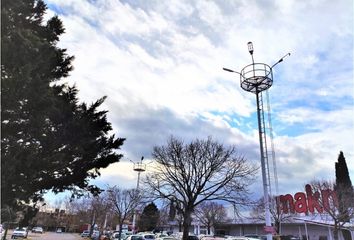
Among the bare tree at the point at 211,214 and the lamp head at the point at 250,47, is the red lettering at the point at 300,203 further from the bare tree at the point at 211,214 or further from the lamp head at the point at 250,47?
the lamp head at the point at 250,47

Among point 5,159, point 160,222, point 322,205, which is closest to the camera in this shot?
point 5,159

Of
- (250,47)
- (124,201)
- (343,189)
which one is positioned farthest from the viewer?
(124,201)

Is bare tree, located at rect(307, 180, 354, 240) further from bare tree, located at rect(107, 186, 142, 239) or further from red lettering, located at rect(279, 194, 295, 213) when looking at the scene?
bare tree, located at rect(107, 186, 142, 239)

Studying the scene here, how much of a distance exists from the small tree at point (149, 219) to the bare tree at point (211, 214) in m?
12.8

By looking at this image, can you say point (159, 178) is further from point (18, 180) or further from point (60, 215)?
point (60, 215)

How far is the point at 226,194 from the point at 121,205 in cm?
2525

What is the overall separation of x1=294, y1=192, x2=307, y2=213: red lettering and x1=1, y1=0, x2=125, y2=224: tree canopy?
34091 millimetres

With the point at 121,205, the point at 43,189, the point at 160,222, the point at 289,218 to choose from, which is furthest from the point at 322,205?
the point at 160,222

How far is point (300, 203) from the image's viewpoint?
1650 inches

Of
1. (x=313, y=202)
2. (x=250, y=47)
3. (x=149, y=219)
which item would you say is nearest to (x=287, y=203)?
(x=313, y=202)

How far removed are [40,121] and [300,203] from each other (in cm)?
3883

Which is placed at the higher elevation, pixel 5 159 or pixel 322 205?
pixel 322 205

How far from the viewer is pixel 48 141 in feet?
34.1

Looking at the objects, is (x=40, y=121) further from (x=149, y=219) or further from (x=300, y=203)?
(x=149, y=219)
